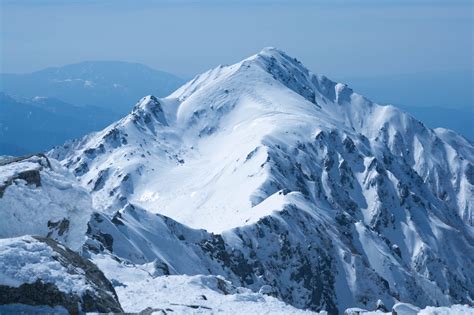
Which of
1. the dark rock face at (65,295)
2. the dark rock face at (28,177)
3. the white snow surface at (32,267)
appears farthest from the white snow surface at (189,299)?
the dark rock face at (28,177)

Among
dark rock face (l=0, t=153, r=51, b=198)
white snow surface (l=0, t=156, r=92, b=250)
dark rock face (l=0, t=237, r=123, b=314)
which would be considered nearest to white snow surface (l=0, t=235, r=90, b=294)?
dark rock face (l=0, t=237, r=123, b=314)

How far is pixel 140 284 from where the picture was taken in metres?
42.8

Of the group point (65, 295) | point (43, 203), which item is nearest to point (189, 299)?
point (43, 203)

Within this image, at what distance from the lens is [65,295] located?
25453 millimetres

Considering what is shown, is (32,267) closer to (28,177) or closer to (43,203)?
(43,203)

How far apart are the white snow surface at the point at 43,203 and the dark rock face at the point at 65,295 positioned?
5464mm

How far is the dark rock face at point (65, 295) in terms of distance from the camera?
2502cm

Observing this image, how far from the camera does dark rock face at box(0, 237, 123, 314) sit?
25.0 m

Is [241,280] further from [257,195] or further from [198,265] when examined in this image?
[257,195]

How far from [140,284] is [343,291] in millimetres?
103505

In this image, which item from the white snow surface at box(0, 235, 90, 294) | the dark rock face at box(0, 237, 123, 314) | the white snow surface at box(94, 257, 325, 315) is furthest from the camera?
the white snow surface at box(94, 257, 325, 315)

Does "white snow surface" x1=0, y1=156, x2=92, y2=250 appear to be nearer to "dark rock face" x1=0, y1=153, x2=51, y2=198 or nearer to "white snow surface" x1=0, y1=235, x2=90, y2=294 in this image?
"dark rock face" x1=0, y1=153, x2=51, y2=198

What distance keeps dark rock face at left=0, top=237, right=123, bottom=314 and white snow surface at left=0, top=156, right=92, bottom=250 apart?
546 cm

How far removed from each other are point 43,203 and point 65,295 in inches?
419
